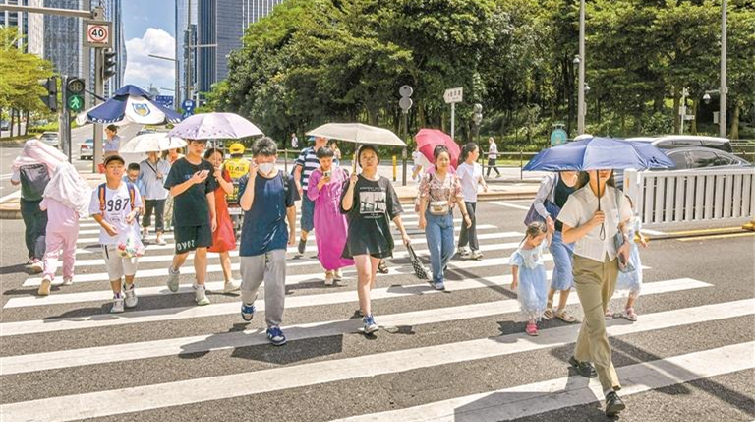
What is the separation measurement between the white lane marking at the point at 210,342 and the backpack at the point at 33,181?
3451mm

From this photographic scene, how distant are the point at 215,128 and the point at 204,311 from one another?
2022 mm

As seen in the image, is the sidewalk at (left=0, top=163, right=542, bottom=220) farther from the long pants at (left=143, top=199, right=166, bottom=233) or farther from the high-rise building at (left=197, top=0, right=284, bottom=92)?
the high-rise building at (left=197, top=0, right=284, bottom=92)

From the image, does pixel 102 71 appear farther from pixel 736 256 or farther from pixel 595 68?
pixel 595 68

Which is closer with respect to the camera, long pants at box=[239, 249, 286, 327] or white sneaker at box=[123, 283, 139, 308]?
long pants at box=[239, 249, 286, 327]

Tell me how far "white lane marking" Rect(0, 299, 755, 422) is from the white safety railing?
5710 millimetres

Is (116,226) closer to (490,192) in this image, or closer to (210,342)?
(210,342)

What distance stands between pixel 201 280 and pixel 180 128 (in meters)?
1.74

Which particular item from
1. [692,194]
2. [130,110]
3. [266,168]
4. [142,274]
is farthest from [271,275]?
[692,194]

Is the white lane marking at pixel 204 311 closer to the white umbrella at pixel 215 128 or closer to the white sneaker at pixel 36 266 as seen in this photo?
the white umbrella at pixel 215 128

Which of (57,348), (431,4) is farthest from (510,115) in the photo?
(57,348)

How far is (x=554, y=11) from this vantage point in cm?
4766

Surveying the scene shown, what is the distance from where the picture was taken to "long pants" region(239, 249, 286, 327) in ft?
18.8

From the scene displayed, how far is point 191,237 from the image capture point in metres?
6.98

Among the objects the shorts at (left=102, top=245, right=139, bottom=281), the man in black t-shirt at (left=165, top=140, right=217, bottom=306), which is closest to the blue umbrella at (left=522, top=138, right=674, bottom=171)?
the man in black t-shirt at (left=165, top=140, right=217, bottom=306)
